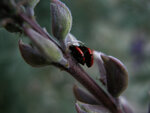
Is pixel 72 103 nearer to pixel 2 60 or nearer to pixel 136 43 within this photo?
pixel 2 60

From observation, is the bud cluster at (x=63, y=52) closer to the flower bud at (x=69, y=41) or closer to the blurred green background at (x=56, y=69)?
the flower bud at (x=69, y=41)

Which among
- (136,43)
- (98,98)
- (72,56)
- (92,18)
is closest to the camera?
(72,56)

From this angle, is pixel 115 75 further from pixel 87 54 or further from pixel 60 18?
pixel 60 18

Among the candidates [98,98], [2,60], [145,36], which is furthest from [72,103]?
[98,98]

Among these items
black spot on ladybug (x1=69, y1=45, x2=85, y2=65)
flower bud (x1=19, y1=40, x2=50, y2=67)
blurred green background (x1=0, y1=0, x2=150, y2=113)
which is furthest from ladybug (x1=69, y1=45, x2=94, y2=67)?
blurred green background (x1=0, y1=0, x2=150, y2=113)

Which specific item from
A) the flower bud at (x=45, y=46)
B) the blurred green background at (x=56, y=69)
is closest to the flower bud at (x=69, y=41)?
the flower bud at (x=45, y=46)

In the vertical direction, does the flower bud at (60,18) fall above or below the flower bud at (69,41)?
above

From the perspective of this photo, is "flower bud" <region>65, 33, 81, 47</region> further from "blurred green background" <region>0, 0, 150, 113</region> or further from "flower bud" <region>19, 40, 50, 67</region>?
"blurred green background" <region>0, 0, 150, 113</region>
